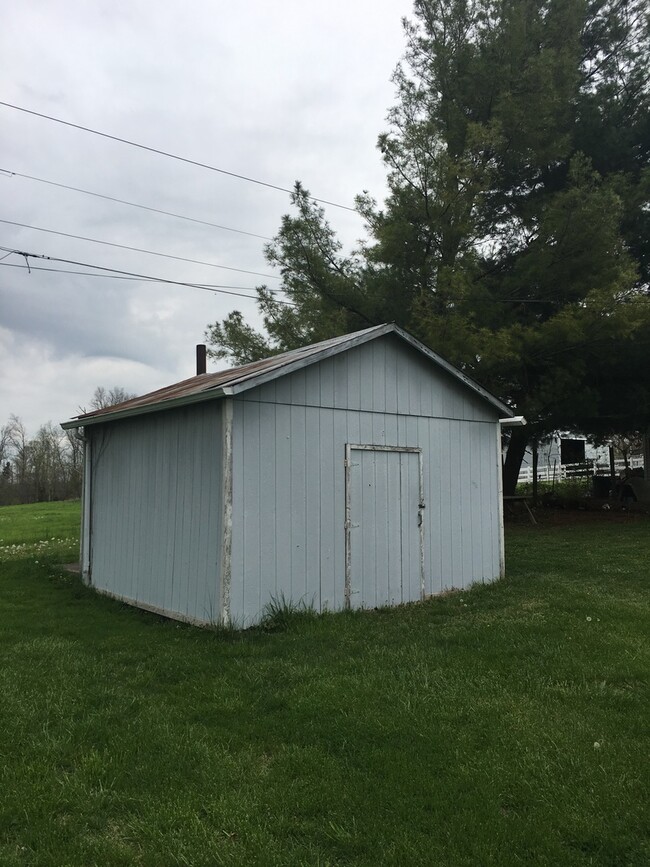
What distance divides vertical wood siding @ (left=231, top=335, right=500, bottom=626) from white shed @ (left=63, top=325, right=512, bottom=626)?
0.02 meters

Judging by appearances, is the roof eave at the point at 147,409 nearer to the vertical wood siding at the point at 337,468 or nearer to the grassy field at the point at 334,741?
the vertical wood siding at the point at 337,468

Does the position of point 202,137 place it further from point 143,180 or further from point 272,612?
point 272,612

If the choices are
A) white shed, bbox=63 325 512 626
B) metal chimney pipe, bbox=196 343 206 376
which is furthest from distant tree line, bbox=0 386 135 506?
white shed, bbox=63 325 512 626

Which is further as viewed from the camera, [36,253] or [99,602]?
[36,253]

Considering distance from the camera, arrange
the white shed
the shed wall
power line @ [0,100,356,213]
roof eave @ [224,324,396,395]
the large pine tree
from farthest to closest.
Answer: the large pine tree → power line @ [0,100,356,213] → the shed wall → the white shed → roof eave @ [224,324,396,395]

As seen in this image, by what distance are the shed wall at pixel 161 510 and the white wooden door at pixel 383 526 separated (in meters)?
1.52

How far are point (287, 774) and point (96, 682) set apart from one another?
2.10 meters

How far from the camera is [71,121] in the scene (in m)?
10.3

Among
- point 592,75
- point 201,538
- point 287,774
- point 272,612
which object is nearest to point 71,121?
point 201,538

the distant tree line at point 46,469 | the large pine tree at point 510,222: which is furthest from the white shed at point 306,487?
the distant tree line at point 46,469

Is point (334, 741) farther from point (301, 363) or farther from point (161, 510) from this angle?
point (161, 510)

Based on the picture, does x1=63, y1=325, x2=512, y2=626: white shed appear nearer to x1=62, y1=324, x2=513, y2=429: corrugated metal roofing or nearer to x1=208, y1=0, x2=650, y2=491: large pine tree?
x1=62, y1=324, x2=513, y2=429: corrugated metal roofing

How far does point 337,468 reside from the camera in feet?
23.5

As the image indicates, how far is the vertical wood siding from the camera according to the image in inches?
253
